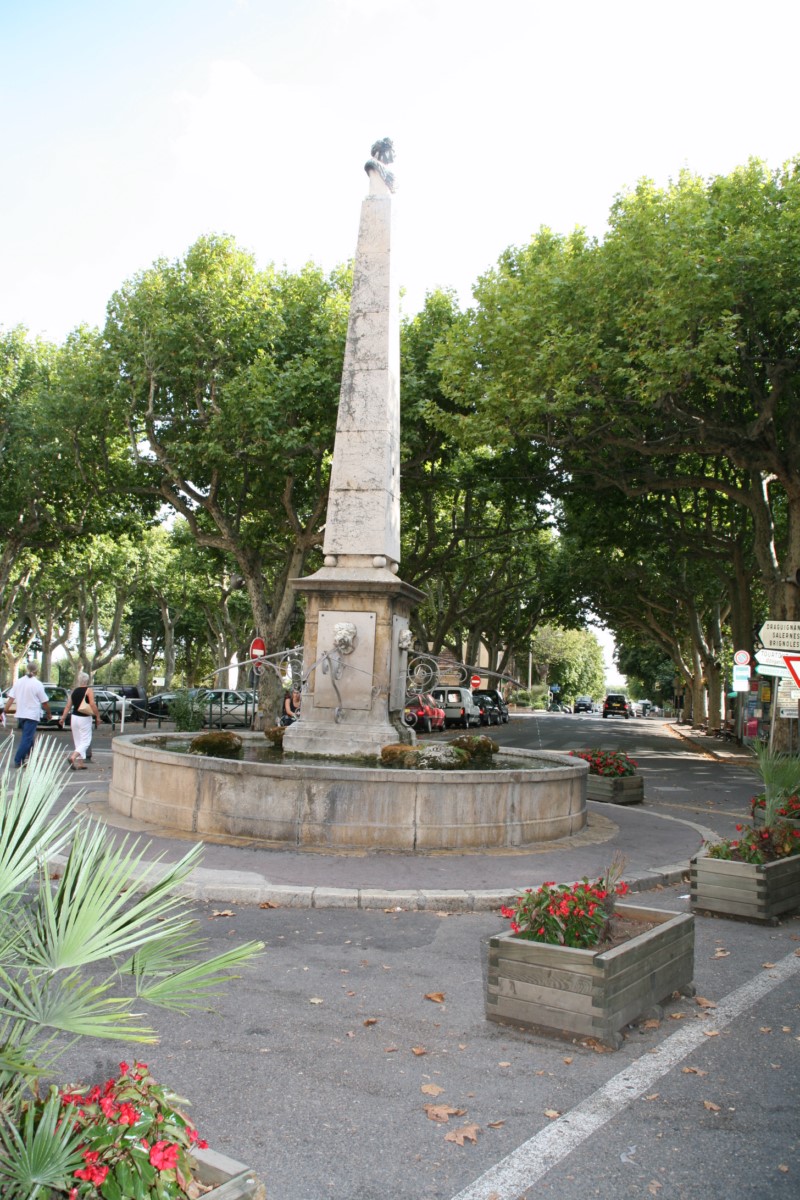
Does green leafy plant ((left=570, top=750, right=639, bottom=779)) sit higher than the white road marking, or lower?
higher

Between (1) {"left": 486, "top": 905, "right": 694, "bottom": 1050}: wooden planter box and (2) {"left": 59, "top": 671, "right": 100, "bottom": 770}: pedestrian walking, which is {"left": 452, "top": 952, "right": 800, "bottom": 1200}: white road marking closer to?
(1) {"left": 486, "top": 905, "right": 694, "bottom": 1050}: wooden planter box

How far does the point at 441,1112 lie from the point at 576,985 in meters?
1.14

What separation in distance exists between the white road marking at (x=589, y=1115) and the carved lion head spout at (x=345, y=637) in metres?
6.76

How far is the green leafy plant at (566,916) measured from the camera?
16.1 ft

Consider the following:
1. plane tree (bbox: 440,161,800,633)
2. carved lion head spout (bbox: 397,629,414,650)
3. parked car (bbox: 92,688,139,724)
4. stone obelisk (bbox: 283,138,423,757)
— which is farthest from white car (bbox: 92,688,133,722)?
stone obelisk (bbox: 283,138,423,757)

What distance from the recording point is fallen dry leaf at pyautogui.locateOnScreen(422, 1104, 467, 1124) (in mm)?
3785

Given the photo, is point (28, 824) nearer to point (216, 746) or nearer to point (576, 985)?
point (576, 985)

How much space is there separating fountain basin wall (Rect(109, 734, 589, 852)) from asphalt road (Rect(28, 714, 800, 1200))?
286 centimetres

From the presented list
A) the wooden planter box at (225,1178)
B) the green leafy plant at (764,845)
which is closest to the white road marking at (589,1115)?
the wooden planter box at (225,1178)

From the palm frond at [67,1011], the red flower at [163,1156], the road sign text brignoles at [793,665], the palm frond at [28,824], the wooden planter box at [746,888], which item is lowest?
the wooden planter box at [746,888]

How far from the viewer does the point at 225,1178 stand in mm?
2484

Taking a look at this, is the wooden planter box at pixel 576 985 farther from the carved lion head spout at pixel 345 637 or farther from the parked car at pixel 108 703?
the parked car at pixel 108 703

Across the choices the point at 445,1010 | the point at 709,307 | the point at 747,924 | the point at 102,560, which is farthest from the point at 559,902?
the point at 102,560

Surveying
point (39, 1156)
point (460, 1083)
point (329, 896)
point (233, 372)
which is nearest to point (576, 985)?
point (460, 1083)
